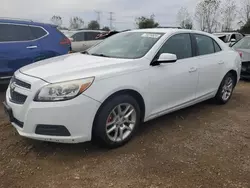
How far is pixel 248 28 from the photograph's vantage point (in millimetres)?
29438

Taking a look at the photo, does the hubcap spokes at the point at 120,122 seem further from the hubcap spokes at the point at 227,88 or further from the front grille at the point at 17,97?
the hubcap spokes at the point at 227,88

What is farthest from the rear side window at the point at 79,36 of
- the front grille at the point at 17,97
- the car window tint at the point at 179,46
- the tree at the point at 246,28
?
the tree at the point at 246,28

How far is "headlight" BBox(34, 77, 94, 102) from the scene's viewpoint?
310cm

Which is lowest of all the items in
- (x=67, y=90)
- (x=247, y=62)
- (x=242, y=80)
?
(x=242, y=80)

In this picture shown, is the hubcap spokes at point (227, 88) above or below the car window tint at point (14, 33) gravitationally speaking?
below

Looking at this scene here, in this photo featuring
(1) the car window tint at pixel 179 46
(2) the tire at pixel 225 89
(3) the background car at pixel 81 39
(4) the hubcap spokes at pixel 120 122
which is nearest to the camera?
(4) the hubcap spokes at pixel 120 122

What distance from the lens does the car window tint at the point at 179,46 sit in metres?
4.28

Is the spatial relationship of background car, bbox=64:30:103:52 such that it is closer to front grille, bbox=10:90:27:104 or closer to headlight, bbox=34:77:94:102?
front grille, bbox=10:90:27:104

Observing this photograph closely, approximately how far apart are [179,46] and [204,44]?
78cm

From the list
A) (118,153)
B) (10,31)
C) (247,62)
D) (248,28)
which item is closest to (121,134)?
(118,153)

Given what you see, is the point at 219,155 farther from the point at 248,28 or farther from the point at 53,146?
the point at 248,28

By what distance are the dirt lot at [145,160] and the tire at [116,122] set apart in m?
0.14

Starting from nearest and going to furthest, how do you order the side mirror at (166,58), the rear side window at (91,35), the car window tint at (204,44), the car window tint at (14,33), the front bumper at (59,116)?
the front bumper at (59,116) < the side mirror at (166,58) < the car window tint at (204,44) < the car window tint at (14,33) < the rear side window at (91,35)

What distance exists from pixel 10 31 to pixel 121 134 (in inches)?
162
